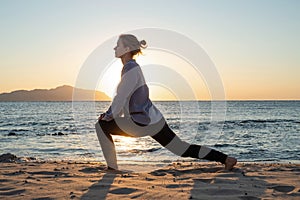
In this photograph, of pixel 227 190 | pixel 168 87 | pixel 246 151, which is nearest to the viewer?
pixel 227 190

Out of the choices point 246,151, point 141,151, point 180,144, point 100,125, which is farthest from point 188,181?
point 246,151

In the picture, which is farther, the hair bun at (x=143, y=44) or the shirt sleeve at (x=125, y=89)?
the hair bun at (x=143, y=44)

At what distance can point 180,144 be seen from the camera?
6.11 metres

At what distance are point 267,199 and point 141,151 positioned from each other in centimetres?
907

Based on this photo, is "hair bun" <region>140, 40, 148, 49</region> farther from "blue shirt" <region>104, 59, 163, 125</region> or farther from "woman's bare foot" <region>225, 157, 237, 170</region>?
"woman's bare foot" <region>225, 157, 237, 170</region>

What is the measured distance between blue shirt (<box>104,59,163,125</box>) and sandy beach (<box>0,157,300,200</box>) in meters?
0.87

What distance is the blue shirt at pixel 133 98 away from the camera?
229 inches

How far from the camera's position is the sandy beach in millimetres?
4672

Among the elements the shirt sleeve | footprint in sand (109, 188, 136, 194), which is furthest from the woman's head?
footprint in sand (109, 188, 136, 194)

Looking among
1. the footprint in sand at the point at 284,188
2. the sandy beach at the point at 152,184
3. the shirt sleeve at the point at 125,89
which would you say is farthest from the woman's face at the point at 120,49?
the footprint in sand at the point at 284,188

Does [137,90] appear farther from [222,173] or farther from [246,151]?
[246,151]

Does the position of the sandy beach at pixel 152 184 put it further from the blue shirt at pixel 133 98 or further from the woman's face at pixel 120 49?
the woman's face at pixel 120 49

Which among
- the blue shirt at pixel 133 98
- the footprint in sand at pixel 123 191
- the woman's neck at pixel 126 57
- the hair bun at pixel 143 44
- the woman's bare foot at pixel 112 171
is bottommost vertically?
the footprint in sand at pixel 123 191

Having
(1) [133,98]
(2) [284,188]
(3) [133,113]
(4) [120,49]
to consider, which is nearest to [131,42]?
(4) [120,49]
